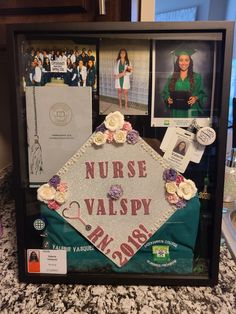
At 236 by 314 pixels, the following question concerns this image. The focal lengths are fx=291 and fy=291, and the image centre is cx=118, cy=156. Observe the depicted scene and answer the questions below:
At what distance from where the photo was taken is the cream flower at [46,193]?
0.60m

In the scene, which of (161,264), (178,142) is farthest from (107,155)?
(161,264)

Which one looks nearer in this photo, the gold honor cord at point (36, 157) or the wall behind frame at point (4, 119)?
the gold honor cord at point (36, 157)

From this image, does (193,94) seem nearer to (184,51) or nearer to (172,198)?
(184,51)

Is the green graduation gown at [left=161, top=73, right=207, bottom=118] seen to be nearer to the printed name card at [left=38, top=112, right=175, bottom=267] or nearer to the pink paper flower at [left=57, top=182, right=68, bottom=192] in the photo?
the printed name card at [left=38, top=112, right=175, bottom=267]

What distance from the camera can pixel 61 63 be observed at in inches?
22.6

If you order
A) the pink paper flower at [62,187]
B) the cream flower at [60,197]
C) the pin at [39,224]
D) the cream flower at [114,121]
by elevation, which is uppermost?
the cream flower at [114,121]

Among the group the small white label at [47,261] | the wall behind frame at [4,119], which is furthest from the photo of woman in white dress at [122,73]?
the wall behind frame at [4,119]

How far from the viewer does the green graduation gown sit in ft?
1.88

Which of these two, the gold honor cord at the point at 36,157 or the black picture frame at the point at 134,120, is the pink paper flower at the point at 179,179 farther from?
the gold honor cord at the point at 36,157

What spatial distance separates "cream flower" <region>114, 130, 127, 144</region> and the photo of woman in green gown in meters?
0.11

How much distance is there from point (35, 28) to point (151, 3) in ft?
1.14

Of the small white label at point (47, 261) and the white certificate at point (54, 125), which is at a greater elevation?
the white certificate at point (54, 125)

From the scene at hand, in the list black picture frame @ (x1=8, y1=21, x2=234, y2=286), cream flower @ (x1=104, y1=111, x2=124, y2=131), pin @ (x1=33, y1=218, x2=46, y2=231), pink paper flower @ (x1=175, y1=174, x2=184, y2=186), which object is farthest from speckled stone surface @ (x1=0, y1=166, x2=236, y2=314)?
cream flower @ (x1=104, y1=111, x2=124, y2=131)

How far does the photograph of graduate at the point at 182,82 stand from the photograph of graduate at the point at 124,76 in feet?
0.07
